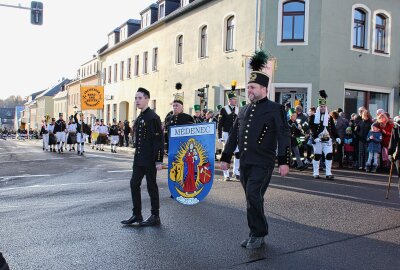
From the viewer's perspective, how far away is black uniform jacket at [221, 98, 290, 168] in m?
5.70

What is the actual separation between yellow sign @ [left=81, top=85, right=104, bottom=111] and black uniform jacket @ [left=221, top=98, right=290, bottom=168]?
31483 millimetres

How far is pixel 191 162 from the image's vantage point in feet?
23.8

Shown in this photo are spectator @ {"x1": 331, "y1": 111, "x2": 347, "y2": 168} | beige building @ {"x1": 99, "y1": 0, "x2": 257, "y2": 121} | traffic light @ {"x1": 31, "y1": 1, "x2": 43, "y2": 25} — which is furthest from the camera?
beige building @ {"x1": 99, "y1": 0, "x2": 257, "y2": 121}

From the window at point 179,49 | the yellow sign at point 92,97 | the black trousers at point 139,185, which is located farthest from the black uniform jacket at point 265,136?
the yellow sign at point 92,97

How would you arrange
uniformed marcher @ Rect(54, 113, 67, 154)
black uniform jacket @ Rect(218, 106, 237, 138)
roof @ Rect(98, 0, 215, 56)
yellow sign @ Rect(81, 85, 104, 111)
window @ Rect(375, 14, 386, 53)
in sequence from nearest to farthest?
black uniform jacket @ Rect(218, 106, 237, 138) < window @ Rect(375, 14, 386, 53) < uniformed marcher @ Rect(54, 113, 67, 154) < roof @ Rect(98, 0, 215, 56) < yellow sign @ Rect(81, 85, 104, 111)

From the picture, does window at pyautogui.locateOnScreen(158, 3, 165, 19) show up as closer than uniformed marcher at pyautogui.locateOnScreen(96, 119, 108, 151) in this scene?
No

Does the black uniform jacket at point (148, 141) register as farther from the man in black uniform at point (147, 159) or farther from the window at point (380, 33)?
the window at point (380, 33)

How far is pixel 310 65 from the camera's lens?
21.1 m

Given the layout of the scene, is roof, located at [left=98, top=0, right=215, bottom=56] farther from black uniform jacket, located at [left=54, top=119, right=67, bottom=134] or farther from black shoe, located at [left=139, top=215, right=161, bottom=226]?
black shoe, located at [left=139, top=215, right=161, bottom=226]

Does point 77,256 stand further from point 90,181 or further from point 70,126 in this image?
point 70,126

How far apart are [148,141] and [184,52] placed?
75.9 feet

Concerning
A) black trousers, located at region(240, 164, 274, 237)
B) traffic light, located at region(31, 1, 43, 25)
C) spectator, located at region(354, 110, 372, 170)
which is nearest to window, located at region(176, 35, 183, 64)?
traffic light, located at region(31, 1, 43, 25)

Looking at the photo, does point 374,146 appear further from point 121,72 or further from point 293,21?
point 121,72

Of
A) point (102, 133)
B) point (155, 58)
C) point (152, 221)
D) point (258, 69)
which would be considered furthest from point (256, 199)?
point (155, 58)
